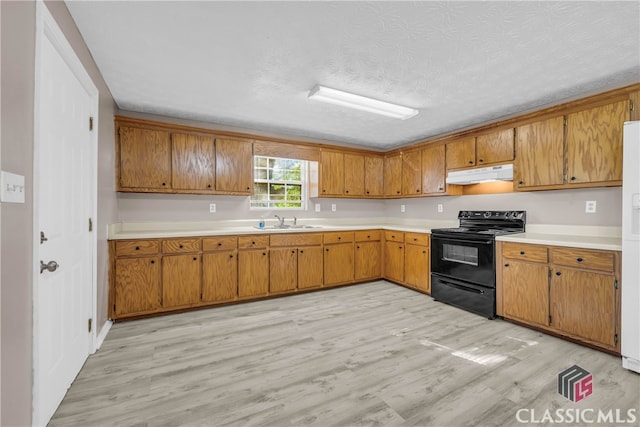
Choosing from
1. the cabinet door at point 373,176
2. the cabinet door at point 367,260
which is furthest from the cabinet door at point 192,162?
the cabinet door at point 373,176

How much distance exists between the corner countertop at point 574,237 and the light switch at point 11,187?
3780 mm

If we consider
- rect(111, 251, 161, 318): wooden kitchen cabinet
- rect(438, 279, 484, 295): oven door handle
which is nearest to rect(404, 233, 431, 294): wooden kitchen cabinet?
rect(438, 279, 484, 295): oven door handle

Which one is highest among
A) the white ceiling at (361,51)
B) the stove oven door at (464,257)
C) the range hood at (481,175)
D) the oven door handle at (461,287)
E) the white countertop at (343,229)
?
the white ceiling at (361,51)

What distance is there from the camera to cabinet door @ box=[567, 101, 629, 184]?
102 inches

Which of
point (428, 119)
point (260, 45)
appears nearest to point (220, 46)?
point (260, 45)

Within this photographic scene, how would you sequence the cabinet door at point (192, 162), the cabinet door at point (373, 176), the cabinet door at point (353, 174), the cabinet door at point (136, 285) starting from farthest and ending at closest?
1. the cabinet door at point (373, 176)
2. the cabinet door at point (353, 174)
3. the cabinet door at point (192, 162)
4. the cabinet door at point (136, 285)

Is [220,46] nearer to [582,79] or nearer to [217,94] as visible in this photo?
[217,94]

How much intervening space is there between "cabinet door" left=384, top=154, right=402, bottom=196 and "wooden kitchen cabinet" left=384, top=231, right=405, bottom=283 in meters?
0.78

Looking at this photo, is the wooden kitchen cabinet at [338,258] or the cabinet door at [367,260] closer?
the wooden kitchen cabinet at [338,258]

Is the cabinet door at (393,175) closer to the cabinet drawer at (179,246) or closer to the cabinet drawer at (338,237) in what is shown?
the cabinet drawer at (338,237)

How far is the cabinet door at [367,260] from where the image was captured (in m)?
4.67

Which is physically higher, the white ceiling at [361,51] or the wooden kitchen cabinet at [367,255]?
the white ceiling at [361,51]

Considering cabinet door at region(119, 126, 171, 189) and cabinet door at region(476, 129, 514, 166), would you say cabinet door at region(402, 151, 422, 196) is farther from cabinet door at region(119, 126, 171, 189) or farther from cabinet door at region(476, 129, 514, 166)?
cabinet door at region(119, 126, 171, 189)

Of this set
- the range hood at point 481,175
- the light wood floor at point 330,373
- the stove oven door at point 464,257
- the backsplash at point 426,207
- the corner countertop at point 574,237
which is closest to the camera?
the light wood floor at point 330,373
